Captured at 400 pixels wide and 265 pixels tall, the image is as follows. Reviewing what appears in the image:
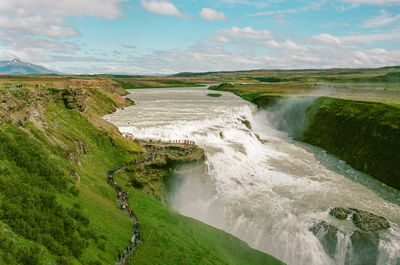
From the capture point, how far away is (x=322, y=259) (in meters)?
24.4

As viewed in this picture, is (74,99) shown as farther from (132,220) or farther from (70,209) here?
(70,209)

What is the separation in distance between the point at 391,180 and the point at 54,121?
46.5m

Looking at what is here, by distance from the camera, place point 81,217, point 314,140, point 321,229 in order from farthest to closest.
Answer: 1. point 314,140
2. point 321,229
3. point 81,217

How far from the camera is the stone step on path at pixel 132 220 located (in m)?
18.0

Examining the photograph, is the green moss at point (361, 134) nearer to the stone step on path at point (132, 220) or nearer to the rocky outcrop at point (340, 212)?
the rocky outcrop at point (340, 212)

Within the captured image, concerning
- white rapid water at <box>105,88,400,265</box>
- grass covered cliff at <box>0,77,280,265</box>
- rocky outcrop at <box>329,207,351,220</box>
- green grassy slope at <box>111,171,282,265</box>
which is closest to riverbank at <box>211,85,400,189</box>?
white rapid water at <box>105,88,400,265</box>

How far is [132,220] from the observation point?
2331 cm

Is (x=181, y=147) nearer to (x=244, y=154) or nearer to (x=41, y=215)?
(x=244, y=154)

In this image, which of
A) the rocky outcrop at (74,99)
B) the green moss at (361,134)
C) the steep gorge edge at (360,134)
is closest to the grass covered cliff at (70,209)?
the rocky outcrop at (74,99)

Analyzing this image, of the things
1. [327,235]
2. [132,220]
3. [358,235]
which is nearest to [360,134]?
[358,235]

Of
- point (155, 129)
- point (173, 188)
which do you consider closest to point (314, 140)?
point (155, 129)

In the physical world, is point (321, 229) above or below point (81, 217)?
below

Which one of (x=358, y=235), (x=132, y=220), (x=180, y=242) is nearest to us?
(x=180, y=242)

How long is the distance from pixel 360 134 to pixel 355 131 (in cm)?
200
